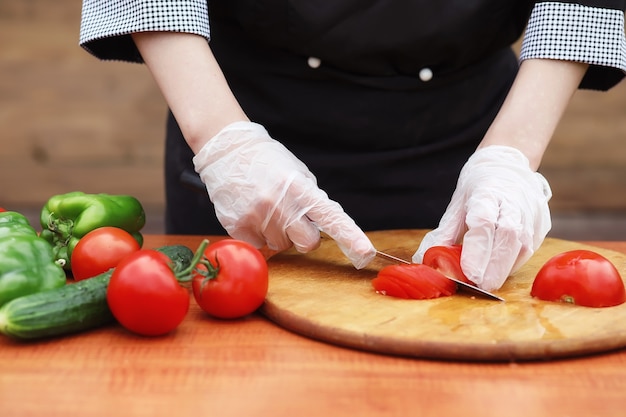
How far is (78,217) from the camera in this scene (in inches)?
66.4

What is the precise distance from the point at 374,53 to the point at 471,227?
553 mm

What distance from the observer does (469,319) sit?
1291 mm

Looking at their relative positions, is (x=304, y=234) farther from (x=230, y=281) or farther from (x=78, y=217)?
(x=78, y=217)

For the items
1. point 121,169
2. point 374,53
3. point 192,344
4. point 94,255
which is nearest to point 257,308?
point 192,344

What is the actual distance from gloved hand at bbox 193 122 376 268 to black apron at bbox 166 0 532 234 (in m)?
0.18

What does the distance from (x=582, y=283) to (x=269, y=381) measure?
0.57 meters

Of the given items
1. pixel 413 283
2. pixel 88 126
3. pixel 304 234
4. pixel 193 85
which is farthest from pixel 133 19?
pixel 88 126

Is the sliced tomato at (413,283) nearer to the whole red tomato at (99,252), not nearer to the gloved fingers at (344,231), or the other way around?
the gloved fingers at (344,231)

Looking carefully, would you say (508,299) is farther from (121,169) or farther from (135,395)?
(121,169)

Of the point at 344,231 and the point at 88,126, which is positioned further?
the point at 88,126

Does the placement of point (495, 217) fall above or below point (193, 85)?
below

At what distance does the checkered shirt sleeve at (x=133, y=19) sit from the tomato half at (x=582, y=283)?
81 centimetres

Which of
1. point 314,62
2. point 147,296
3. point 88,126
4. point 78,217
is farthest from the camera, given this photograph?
point 88,126

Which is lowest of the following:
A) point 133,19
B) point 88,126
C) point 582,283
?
point 88,126
